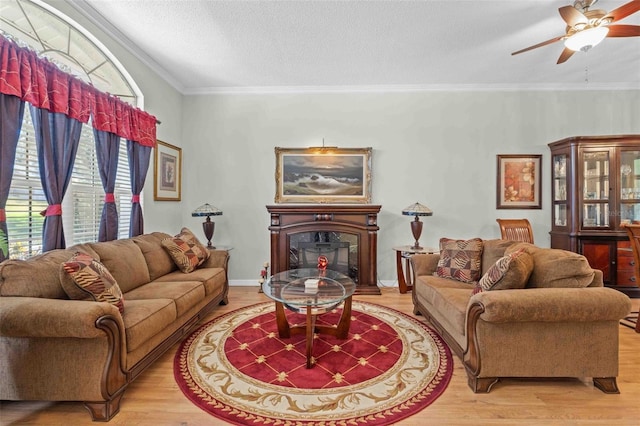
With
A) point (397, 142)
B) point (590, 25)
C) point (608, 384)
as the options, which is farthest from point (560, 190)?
point (608, 384)

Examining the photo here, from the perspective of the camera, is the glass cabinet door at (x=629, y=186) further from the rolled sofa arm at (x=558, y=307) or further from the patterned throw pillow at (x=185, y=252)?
the patterned throw pillow at (x=185, y=252)

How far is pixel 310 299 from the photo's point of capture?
7.60 ft

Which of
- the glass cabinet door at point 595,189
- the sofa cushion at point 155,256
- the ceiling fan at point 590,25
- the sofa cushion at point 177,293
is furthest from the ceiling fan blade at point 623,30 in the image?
the sofa cushion at point 155,256

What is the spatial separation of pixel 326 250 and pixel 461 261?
193 cm

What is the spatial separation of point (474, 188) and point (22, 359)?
5.27 m

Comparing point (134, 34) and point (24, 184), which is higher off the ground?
point (134, 34)

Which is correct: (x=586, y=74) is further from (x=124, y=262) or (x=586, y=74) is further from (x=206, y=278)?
(x=124, y=262)

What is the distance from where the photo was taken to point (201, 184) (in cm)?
466

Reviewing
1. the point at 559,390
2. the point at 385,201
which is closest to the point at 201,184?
the point at 385,201

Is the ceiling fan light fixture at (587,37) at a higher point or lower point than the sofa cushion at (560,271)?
higher

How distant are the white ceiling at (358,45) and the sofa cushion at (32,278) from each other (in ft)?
8.00

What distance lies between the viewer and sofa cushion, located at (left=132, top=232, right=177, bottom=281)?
305 centimetres

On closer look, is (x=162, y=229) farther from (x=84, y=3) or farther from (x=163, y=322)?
(x=84, y=3)

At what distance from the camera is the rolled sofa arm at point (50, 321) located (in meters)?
1.60
